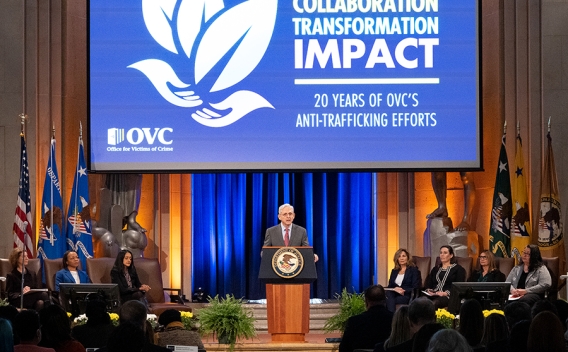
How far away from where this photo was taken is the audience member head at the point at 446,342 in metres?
4.46

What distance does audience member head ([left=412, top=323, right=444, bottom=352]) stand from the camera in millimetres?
4906

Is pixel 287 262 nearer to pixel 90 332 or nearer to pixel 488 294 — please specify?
pixel 488 294

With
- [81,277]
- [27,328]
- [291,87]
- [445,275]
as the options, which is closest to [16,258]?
[81,277]

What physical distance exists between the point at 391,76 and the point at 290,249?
2.97 m

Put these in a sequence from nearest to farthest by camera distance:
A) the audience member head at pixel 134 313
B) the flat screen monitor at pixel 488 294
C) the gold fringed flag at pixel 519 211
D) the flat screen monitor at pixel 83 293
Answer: the audience member head at pixel 134 313
the flat screen monitor at pixel 488 294
the flat screen monitor at pixel 83 293
the gold fringed flag at pixel 519 211

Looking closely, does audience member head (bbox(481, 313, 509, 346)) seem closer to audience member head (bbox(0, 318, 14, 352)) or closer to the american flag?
audience member head (bbox(0, 318, 14, 352))

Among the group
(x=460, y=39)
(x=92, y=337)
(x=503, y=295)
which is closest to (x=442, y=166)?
(x=460, y=39)

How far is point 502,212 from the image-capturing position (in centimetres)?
1221

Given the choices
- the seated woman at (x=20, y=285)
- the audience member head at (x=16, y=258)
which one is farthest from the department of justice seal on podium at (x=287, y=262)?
the audience member head at (x=16, y=258)

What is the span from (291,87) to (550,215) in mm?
3246

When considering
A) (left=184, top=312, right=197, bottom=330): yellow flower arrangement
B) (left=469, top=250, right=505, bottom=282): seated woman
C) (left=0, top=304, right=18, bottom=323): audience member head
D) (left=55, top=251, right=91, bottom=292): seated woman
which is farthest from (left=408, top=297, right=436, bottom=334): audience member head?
(left=55, top=251, right=91, bottom=292): seated woman

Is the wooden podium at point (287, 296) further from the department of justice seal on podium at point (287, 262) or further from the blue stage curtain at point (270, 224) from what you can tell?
the blue stage curtain at point (270, 224)

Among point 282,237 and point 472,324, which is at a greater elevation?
point 282,237

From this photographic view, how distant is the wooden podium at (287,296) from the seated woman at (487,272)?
1910 millimetres
